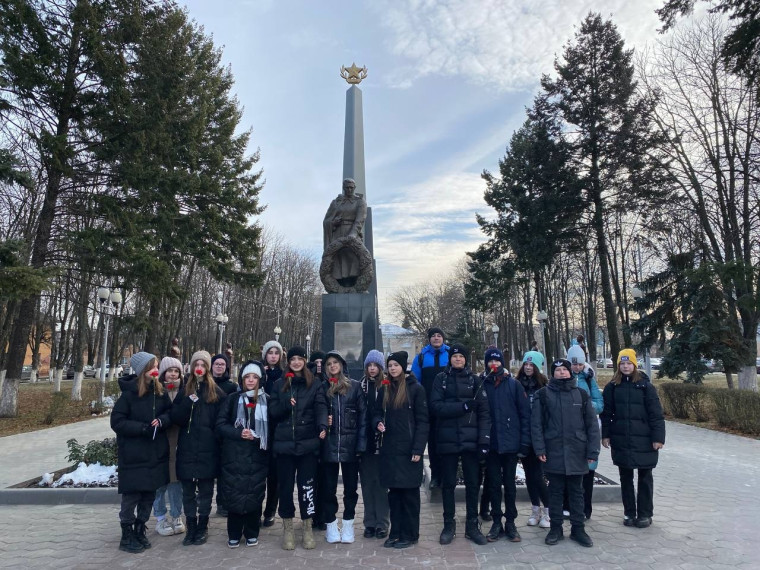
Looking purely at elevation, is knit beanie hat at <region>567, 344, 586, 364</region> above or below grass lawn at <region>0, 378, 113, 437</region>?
above

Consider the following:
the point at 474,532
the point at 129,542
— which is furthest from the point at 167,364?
the point at 474,532

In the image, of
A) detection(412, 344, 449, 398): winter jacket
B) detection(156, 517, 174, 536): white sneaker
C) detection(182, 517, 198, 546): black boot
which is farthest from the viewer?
detection(412, 344, 449, 398): winter jacket

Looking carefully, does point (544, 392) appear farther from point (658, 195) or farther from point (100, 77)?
point (658, 195)

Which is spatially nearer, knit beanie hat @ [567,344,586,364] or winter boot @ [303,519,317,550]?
winter boot @ [303,519,317,550]

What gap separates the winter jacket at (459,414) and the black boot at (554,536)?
1.02m

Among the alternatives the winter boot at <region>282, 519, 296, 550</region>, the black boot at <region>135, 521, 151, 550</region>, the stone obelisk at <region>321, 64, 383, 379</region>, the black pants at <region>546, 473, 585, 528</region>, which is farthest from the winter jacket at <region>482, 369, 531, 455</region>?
the stone obelisk at <region>321, 64, 383, 379</region>

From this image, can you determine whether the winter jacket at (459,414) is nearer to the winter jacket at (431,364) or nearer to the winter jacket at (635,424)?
the winter jacket at (431,364)

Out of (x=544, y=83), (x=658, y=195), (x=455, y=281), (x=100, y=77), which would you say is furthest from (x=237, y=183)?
(x=455, y=281)

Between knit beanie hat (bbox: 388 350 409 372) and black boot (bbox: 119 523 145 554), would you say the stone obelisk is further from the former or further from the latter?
black boot (bbox: 119 523 145 554)

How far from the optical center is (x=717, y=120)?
16188 millimetres

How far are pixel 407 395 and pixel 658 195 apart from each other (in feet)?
56.4

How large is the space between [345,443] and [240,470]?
97 cm

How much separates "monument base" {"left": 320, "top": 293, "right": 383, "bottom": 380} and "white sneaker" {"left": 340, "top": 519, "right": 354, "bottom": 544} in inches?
181

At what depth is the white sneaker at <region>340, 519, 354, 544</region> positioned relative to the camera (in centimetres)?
451
